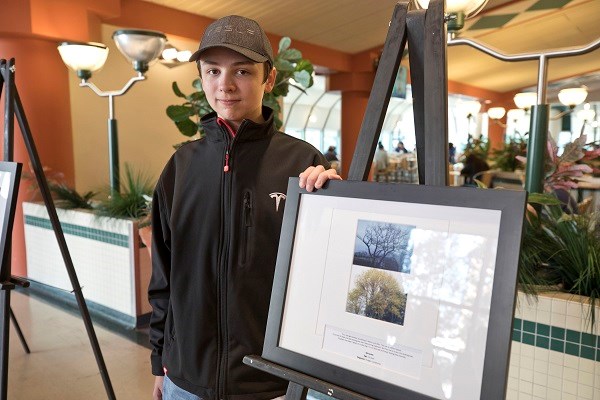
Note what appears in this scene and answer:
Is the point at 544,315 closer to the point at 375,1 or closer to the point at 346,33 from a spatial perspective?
the point at 375,1

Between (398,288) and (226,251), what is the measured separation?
509 mm

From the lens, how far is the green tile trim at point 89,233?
385 cm

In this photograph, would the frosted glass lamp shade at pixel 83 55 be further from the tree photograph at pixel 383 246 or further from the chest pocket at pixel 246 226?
the tree photograph at pixel 383 246

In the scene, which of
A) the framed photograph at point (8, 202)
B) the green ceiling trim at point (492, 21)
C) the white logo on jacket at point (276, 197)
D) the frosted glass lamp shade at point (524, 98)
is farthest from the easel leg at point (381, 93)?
the green ceiling trim at point (492, 21)

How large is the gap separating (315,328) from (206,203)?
18.7 inches

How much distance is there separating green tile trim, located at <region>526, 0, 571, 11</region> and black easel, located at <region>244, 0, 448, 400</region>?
35.3ft

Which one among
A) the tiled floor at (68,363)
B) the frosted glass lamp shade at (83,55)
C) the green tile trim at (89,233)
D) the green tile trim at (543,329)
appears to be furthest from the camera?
the green tile trim at (89,233)

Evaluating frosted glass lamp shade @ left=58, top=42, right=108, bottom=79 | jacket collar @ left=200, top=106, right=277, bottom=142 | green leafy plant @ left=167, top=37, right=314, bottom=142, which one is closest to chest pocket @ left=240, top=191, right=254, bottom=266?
jacket collar @ left=200, top=106, right=277, bottom=142

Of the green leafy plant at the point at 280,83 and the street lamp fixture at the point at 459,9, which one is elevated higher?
the street lamp fixture at the point at 459,9

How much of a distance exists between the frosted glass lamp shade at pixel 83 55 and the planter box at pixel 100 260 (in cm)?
116

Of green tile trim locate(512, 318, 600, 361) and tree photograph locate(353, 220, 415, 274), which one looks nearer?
tree photograph locate(353, 220, 415, 274)

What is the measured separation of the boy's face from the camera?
1182 millimetres

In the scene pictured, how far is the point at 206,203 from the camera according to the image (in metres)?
1.25

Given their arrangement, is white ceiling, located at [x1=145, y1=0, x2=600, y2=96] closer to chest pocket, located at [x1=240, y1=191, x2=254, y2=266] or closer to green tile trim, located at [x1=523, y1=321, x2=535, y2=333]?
green tile trim, located at [x1=523, y1=321, x2=535, y2=333]
